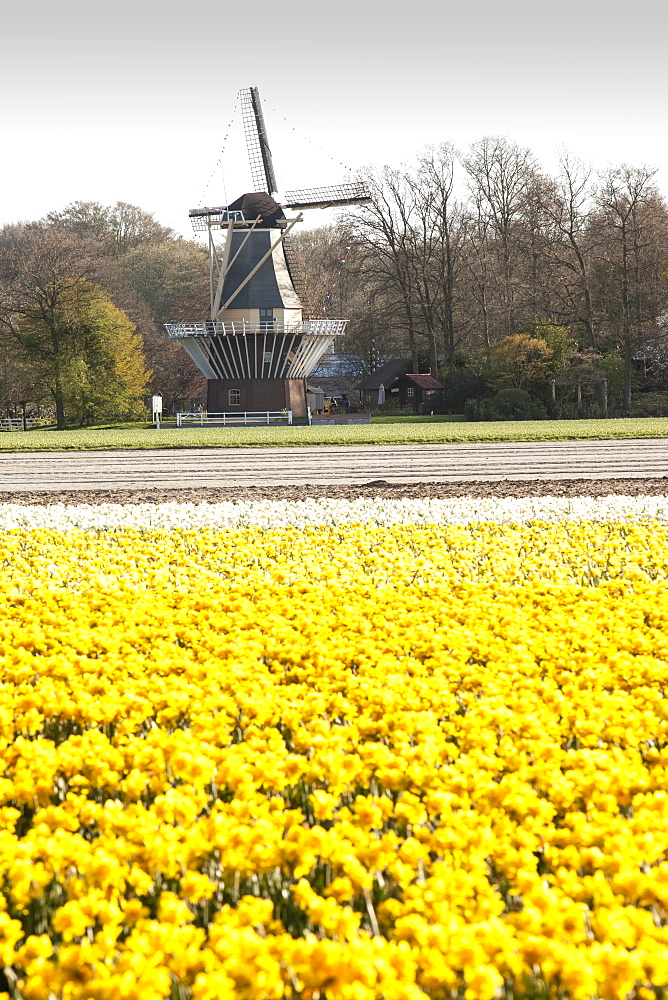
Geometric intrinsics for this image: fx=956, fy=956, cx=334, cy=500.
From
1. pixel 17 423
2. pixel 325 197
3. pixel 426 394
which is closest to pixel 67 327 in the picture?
pixel 17 423

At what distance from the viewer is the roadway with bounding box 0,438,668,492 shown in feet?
54.9

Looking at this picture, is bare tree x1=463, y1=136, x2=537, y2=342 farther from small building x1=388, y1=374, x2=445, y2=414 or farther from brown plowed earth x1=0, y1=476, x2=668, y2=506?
brown plowed earth x1=0, y1=476, x2=668, y2=506

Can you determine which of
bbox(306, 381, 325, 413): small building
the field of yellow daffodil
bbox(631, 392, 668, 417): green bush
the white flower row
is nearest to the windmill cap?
bbox(631, 392, 668, 417): green bush

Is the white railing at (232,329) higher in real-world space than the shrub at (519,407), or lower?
higher

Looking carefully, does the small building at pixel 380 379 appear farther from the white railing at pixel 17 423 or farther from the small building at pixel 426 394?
the white railing at pixel 17 423

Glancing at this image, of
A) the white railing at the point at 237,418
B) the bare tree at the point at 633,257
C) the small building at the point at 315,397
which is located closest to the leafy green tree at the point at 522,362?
the bare tree at the point at 633,257

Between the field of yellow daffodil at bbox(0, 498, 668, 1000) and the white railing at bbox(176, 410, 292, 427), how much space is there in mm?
39243

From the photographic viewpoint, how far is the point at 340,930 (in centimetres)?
237

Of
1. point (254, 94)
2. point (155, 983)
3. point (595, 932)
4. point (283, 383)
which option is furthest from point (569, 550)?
point (254, 94)

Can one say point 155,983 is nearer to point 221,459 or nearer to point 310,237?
point 221,459

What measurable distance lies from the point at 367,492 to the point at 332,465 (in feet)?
19.2

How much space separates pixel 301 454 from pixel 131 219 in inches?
1976

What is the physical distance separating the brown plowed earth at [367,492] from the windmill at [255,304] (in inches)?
1286

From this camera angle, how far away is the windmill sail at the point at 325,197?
48.5 metres
